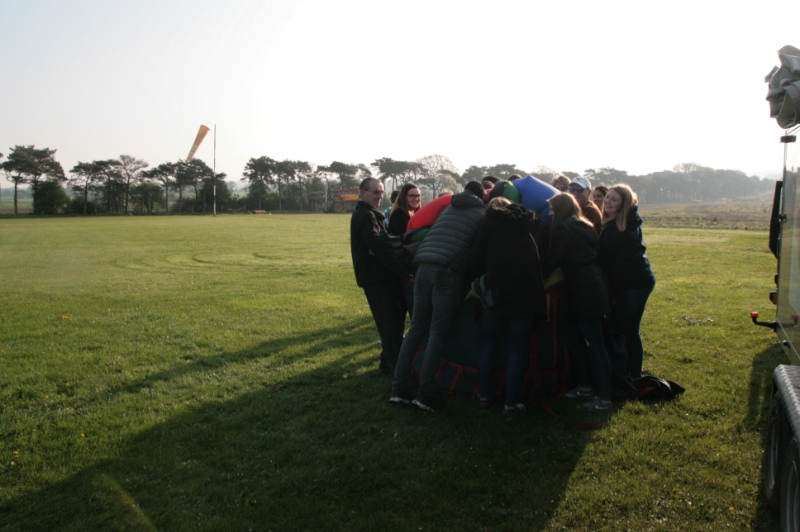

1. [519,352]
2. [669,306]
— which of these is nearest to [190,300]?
[519,352]

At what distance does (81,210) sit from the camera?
66000 mm

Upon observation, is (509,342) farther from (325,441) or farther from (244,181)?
(244,181)

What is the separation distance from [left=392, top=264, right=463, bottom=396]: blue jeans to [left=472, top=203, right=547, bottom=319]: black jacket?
0.43 m

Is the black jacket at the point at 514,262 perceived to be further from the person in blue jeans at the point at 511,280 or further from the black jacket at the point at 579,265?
the black jacket at the point at 579,265

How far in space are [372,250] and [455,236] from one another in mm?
891

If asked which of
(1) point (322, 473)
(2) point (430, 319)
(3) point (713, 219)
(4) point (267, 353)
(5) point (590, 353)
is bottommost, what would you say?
(1) point (322, 473)

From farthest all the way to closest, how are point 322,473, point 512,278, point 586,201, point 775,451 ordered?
point 586,201, point 512,278, point 322,473, point 775,451

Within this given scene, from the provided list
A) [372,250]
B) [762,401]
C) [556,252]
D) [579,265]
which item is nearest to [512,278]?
[556,252]

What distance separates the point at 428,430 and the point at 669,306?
6.54 meters

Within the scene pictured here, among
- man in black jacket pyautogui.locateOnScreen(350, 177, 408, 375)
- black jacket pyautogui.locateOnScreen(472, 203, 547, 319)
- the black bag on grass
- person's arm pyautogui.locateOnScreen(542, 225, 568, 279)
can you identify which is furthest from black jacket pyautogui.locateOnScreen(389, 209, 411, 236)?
the black bag on grass

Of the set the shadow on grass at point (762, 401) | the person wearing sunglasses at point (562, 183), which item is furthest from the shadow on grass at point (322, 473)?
the person wearing sunglasses at point (562, 183)

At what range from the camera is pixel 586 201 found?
18.7 ft

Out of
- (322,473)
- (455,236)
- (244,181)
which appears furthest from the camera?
(244,181)

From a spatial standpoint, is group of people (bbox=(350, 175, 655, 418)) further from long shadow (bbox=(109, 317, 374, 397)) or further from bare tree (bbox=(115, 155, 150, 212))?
bare tree (bbox=(115, 155, 150, 212))
